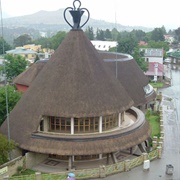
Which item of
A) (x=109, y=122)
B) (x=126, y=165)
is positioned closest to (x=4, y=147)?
(x=109, y=122)

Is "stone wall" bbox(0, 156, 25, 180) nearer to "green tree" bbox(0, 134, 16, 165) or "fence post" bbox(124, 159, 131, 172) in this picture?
"green tree" bbox(0, 134, 16, 165)

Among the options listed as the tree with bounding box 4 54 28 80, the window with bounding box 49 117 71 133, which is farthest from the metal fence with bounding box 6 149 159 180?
the tree with bounding box 4 54 28 80

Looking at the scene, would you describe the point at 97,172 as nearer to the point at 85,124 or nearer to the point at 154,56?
the point at 85,124

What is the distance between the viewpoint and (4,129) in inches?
1008

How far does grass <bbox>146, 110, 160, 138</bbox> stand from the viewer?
34950mm

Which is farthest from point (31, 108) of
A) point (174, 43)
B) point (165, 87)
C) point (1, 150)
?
point (174, 43)

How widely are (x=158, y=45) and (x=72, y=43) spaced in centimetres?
8843

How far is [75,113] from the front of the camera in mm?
23391

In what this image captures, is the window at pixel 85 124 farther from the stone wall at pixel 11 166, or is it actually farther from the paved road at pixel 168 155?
the stone wall at pixel 11 166

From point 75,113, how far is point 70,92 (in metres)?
1.81

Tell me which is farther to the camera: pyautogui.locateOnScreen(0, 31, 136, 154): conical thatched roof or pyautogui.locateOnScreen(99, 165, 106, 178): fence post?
pyautogui.locateOnScreen(0, 31, 136, 154): conical thatched roof

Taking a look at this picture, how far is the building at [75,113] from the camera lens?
76.4 feet

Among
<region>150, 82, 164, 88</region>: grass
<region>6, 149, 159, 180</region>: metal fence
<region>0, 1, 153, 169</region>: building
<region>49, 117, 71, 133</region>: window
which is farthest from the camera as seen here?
<region>150, 82, 164, 88</region>: grass

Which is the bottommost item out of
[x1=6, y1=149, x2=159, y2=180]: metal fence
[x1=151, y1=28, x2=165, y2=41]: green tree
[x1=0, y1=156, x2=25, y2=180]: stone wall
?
[x1=6, y1=149, x2=159, y2=180]: metal fence
